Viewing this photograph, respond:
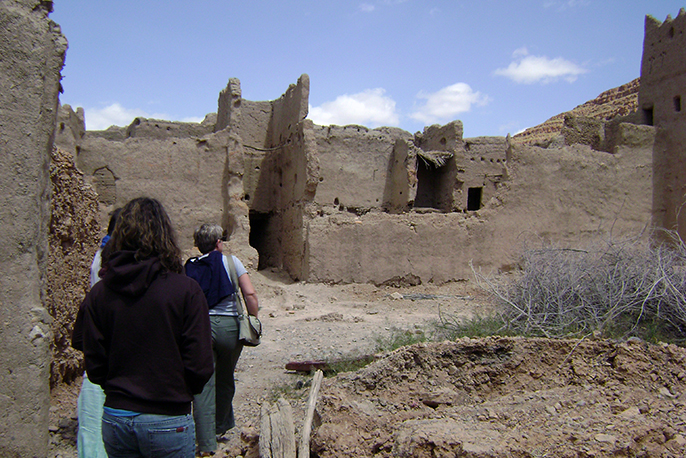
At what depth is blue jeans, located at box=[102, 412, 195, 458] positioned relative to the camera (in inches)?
74.5

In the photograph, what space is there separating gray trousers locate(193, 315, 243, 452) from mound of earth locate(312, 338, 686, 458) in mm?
709

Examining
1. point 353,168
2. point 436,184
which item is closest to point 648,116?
point 436,184

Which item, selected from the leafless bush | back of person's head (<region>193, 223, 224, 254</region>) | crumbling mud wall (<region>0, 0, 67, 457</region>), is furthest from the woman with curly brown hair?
the leafless bush

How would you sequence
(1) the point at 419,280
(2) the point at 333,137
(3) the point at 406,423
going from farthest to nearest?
1. (2) the point at 333,137
2. (1) the point at 419,280
3. (3) the point at 406,423

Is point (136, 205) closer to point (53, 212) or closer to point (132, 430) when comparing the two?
point (132, 430)

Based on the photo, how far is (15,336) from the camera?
7.97ft

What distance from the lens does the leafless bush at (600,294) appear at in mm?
4891

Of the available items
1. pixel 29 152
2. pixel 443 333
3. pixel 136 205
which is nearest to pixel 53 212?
pixel 29 152

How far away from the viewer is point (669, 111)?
551 inches

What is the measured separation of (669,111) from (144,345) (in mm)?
15814

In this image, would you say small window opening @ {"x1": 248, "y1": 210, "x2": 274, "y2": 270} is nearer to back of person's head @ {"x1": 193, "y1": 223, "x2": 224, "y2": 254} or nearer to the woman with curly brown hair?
back of person's head @ {"x1": 193, "y1": 223, "x2": 224, "y2": 254}

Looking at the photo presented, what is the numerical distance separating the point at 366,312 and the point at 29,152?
6.67 meters

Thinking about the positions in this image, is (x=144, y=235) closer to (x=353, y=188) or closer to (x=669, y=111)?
(x=353, y=188)

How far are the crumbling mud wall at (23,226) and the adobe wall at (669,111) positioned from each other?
47.1ft
